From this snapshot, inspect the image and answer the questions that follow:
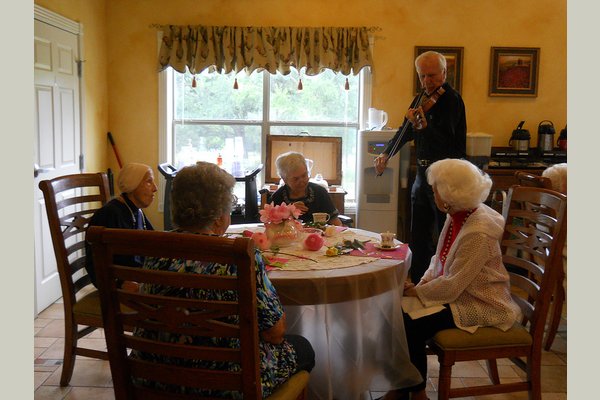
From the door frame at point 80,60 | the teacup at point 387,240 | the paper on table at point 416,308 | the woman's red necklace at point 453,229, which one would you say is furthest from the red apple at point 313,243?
the door frame at point 80,60

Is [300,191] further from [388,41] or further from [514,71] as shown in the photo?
[514,71]

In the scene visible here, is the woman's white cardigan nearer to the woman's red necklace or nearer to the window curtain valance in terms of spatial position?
the woman's red necklace

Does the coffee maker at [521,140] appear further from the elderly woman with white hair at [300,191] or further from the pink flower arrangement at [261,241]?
the pink flower arrangement at [261,241]

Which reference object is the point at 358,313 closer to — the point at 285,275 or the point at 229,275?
the point at 285,275

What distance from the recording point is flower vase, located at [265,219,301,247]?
2506 mm

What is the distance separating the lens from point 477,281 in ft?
7.14

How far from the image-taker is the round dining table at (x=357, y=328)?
2146 mm

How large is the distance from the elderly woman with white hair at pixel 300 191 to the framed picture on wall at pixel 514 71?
2362mm

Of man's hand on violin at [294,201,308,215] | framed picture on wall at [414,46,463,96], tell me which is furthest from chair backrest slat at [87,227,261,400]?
framed picture on wall at [414,46,463,96]

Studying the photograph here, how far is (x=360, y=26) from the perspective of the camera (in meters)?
4.83

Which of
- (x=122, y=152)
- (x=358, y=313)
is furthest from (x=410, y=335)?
(x=122, y=152)

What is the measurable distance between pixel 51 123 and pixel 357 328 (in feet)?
8.69

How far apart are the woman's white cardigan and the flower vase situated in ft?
2.13

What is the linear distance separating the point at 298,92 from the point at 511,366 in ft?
9.78
